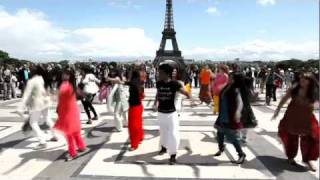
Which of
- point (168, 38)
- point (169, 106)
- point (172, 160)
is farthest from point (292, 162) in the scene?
point (168, 38)

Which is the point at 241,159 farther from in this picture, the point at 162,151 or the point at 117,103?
the point at 117,103

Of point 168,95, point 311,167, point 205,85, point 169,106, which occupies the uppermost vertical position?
point 168,95

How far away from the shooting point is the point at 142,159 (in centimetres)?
807

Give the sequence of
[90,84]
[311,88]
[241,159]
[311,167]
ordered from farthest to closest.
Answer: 1. [90,84]
2. [241,159]
3. [311,88]
4. [311,167]

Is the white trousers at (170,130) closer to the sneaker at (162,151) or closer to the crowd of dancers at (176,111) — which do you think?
the crowd of dancers at (176,111)

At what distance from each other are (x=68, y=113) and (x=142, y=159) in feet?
4.74

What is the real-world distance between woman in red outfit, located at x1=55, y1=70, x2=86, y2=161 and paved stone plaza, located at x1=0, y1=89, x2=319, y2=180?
336 millimetres

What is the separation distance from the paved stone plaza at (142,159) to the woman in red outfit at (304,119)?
10.2 inches

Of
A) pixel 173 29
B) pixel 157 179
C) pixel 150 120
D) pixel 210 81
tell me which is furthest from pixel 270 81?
pixel 173 29

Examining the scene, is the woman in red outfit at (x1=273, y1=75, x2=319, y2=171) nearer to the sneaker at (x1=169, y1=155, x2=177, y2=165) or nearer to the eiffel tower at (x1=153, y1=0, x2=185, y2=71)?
the sneaker at (x1=169, y1=155, x2=177, y2=165)

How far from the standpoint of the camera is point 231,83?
779cm

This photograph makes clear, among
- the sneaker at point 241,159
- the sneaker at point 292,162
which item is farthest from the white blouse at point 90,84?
the sneaker at point 292,162

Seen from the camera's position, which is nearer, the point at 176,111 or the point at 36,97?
the point at 176,111

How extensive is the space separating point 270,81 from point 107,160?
1214cm
